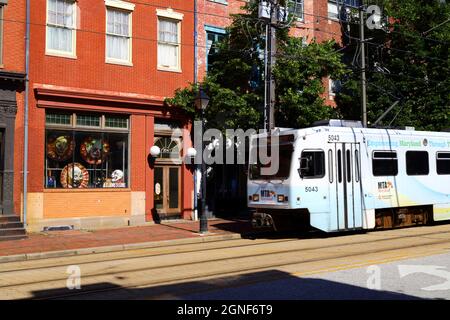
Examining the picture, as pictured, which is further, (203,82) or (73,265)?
(203,82)

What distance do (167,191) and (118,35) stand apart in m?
6.32

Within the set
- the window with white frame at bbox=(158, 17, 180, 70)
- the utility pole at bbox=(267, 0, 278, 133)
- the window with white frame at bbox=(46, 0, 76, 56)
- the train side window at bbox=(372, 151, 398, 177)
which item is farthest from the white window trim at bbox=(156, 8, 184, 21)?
the train side window at bbox=(372, 151, 398, 177)

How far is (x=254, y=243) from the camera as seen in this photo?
15.2m

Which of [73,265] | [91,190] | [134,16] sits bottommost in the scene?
[73,265]

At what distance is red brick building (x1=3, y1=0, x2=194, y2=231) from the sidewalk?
1.23m

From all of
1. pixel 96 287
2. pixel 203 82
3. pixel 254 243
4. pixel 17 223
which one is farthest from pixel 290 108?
pixel 96 287

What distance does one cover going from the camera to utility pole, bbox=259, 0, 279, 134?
61.2 ft

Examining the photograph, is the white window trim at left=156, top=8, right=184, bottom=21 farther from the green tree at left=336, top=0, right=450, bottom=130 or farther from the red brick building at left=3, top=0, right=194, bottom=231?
the green tree at left=336, top=0, right=450, bottom=130

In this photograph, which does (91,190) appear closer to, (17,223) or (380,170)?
(17,223)

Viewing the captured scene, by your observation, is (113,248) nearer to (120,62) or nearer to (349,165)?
(349,165)

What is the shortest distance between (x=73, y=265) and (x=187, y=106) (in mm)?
10219

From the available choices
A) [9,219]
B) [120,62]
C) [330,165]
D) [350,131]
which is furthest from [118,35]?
[330,165]

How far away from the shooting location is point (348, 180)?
15.7m
